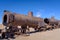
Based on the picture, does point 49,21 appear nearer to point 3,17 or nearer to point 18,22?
point 18,22

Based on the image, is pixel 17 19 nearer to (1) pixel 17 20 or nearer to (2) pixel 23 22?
(1) pixel 17 20

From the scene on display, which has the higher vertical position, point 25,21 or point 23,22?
point 25,21

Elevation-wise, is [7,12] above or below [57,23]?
above

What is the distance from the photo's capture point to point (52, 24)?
2286cm

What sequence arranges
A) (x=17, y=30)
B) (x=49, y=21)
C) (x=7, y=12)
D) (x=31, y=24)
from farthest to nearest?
(x=49, y=21)
(x=31, y=24)
(x=17, y=30)
(x=7, y=12)

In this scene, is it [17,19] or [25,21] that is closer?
[17,19]

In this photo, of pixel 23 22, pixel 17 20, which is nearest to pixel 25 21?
pixel 23 22

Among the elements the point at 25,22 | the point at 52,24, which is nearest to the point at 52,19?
the point at 52,24

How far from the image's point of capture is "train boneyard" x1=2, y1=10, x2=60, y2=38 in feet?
52.2

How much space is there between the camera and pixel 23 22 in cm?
1759

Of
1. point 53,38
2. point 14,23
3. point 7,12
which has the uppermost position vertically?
point 7,12

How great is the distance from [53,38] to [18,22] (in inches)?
202

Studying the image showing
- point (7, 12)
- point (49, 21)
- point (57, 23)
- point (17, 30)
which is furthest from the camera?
point (57, 23)

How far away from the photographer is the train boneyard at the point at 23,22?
1592 cm
